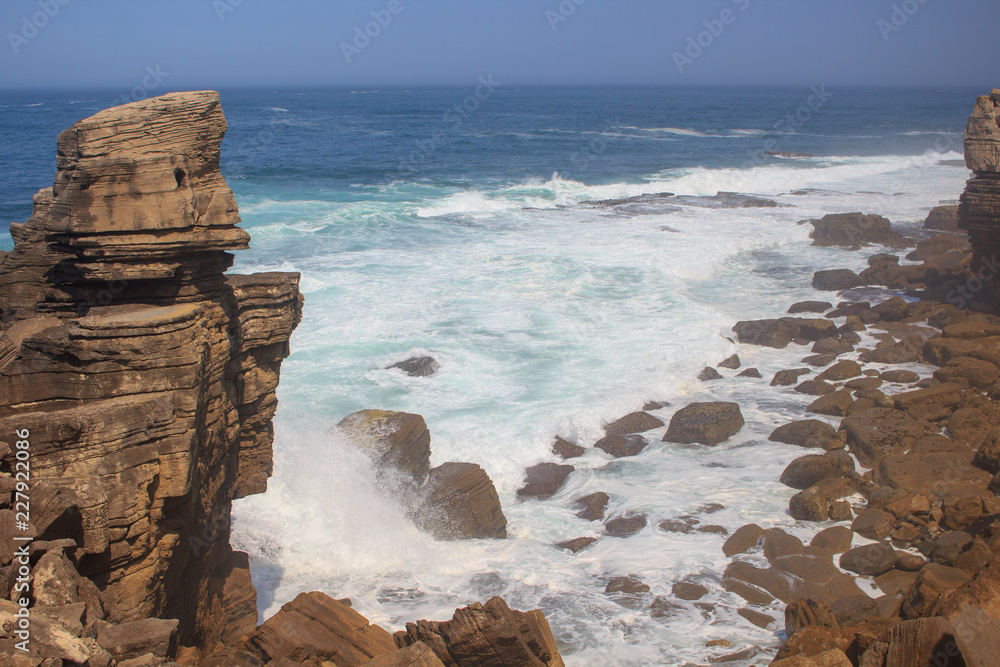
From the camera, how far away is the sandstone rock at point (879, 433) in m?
12.4

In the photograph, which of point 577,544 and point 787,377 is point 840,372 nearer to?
point 787,377

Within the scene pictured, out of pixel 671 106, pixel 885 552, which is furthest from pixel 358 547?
pixel 671 106

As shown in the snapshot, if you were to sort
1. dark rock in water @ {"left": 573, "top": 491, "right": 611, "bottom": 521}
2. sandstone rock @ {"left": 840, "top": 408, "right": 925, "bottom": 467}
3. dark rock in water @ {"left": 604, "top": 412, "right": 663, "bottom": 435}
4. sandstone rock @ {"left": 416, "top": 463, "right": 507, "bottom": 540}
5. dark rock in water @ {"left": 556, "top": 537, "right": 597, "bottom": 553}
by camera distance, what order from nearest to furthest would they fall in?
dark rock in water @ {"left": 556, "top": 537, "right": 597, "bottom": 553} → sandstone rock @ {"left": 416, "top": 463, "right": 507, "bottom": 540} → dark rock in water @ {"left": 573, "top": 491, "right": 611, "bottom": 521} → sandstone rock @ {"left": 840, "top": 408, "right": 925, "bottom": 467} → dark rock in water @ {"left": 604, "top": 412, "right": 663, "bottom": 435}

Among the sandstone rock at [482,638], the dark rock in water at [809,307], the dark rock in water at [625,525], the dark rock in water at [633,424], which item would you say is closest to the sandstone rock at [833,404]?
the dark rock in water at [633,424]

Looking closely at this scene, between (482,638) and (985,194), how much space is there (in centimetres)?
1792

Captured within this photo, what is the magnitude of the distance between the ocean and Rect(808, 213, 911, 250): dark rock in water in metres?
0.80

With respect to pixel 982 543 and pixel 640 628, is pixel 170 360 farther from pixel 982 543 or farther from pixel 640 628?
pixel 982 543

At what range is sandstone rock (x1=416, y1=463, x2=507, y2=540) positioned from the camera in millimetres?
10977

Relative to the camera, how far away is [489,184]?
42.0 metres

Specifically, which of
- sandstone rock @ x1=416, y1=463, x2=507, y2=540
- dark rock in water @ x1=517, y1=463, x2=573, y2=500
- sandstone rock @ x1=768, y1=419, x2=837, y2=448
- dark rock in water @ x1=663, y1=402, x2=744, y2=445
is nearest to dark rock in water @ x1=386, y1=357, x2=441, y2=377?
dark rock in water @ x1=517, y1=463, x2=573, y2=500

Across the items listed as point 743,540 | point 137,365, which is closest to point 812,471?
point 743,540

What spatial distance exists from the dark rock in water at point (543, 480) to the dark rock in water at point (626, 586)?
2760 millimetres

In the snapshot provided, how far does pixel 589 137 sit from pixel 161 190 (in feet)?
218

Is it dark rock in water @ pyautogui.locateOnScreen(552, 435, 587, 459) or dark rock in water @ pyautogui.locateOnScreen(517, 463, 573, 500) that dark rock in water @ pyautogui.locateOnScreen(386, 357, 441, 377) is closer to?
dark rock in water @ pyautogui.locateOnScreen(552, 435, 587, 459)
